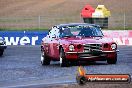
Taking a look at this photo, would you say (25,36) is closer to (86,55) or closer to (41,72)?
(86,55)

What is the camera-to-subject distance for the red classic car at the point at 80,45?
66.3 feet

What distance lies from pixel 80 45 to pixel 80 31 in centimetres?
145

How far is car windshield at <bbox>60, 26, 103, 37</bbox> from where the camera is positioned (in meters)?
21.5

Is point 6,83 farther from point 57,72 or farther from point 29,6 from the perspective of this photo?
point 29,6

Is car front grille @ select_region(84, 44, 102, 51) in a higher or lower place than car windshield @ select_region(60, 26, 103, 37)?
lower

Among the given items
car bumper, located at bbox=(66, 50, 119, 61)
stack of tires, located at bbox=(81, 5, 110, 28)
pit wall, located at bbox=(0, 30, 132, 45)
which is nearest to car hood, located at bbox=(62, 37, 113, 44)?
car bumper, located at bbox=(66, 50, 119, 61)

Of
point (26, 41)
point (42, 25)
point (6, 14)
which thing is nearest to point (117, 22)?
point (42, 25)

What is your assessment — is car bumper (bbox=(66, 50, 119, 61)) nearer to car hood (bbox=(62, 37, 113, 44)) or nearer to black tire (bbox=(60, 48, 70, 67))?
black tire (bbox=(60, 48, 70, 67))

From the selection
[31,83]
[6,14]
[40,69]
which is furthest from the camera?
[6,14]

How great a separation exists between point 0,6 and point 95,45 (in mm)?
50099

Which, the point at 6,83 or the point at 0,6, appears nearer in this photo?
the point at 6,83

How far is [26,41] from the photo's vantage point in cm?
3991

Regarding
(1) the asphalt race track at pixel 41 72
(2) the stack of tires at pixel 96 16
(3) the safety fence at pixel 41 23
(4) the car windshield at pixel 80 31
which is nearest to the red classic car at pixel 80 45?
(4) the car windshield at pixel 80 31

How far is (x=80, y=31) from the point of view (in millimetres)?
21547
